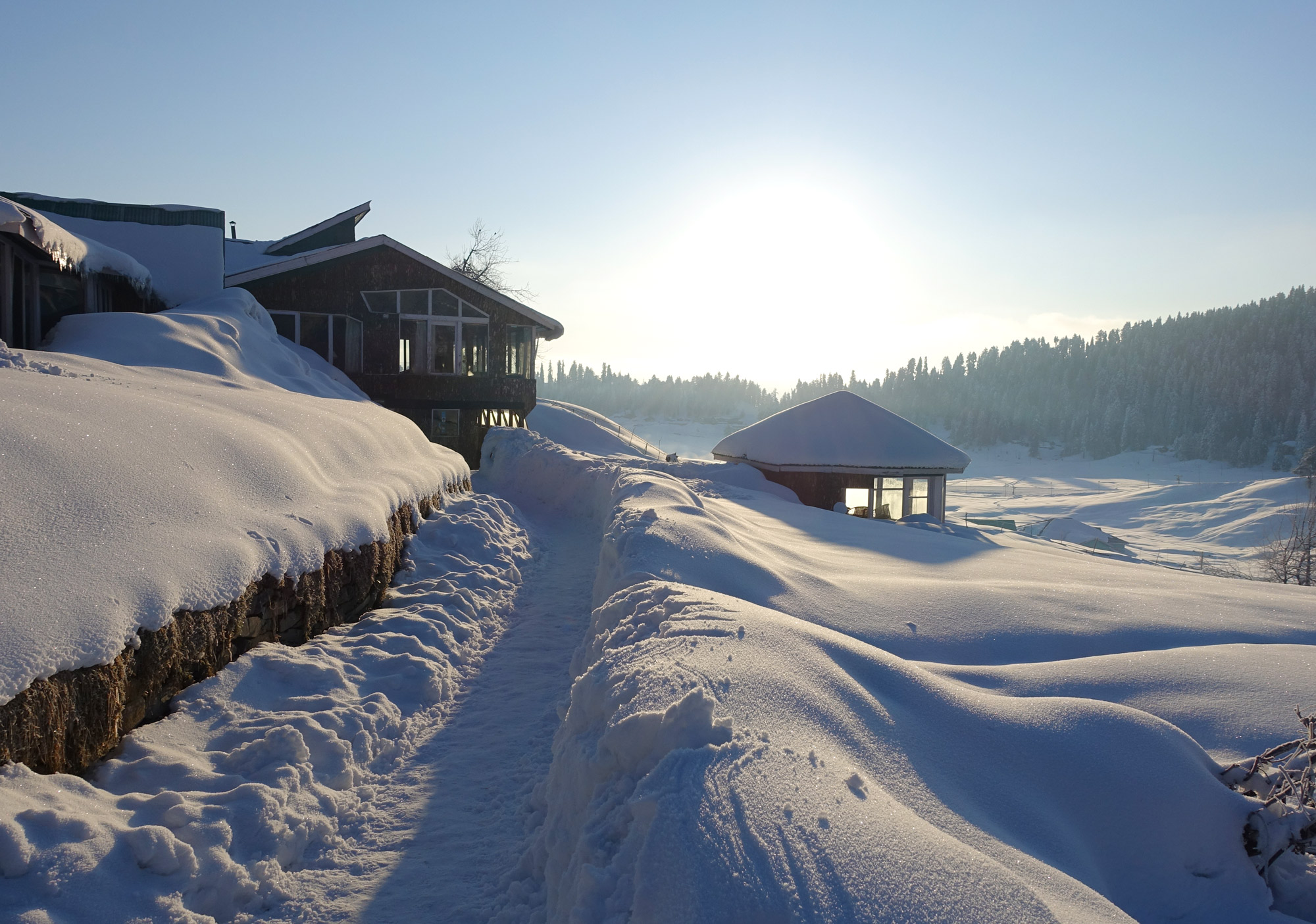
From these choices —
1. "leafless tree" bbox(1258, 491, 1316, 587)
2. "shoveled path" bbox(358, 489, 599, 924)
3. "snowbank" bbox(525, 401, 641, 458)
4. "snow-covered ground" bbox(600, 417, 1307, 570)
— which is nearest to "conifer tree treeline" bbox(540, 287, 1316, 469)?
"snow-covered ground" bbox(600, 417, 1307, 570)

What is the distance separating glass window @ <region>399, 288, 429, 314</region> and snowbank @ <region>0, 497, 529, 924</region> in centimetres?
1605

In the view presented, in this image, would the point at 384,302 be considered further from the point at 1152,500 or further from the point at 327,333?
the point at 1152,500

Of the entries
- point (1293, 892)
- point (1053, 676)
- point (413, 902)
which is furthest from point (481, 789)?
point (1293, 892)

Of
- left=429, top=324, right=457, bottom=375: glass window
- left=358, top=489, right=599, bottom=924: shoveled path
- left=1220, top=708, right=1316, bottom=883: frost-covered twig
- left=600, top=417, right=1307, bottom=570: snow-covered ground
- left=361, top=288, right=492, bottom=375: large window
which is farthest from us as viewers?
left=600, top=417, right=1307, bottom=570: snow-covered ground

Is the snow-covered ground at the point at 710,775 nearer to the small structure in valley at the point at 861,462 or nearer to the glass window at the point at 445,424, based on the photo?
the small structure in valley at the point at 861,462

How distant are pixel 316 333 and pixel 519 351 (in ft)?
19.5

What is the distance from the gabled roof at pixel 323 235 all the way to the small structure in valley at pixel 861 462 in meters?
16.7

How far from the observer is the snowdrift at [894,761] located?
1993 mm

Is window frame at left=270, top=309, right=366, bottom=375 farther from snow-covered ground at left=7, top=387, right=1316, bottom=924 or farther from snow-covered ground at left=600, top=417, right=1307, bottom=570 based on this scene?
snow-covered ground at left=600, top=417, right=1307, bottom=570

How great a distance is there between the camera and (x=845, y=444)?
2075 centimetres

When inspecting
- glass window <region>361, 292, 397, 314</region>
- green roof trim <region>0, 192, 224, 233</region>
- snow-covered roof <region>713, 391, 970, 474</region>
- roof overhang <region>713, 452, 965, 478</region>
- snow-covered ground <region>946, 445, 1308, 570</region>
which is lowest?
snow-covered ground <region>946, 445, 1308, 570</region>

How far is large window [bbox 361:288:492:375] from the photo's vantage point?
65.8 feet

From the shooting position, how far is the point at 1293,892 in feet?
9.51

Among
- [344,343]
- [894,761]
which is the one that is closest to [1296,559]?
[894,761]
